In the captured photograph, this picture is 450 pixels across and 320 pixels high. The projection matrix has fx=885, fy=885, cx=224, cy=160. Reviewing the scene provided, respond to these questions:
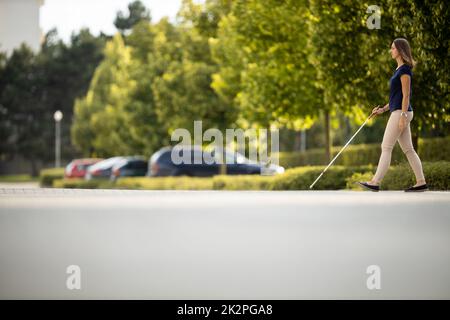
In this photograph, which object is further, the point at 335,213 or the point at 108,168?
the point at 108,168

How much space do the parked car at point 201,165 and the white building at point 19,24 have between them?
62463 mm

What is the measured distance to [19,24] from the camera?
98000 mm

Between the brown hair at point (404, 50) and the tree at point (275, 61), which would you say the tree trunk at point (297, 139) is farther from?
the brown hair at point (404, 50)

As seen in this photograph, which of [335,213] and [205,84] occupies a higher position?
[205,84]

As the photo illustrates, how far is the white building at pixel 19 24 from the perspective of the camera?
94.9m

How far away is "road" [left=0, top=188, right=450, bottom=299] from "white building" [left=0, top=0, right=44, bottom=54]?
275 ft

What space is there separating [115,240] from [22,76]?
7708 cm

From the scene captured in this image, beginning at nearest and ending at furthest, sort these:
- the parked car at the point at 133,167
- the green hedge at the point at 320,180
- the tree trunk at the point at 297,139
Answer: the green hedge at the point at 320,180, the parked car at the point at 133,167, the tree trunk at the point at 297,139

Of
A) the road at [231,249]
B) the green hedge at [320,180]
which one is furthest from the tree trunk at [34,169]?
the road at [231,249]

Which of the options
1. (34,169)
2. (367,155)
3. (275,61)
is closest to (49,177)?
(367,155)

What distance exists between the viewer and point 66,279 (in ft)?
24.3

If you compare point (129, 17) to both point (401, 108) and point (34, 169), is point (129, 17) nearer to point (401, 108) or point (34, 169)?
point (34, 169)
